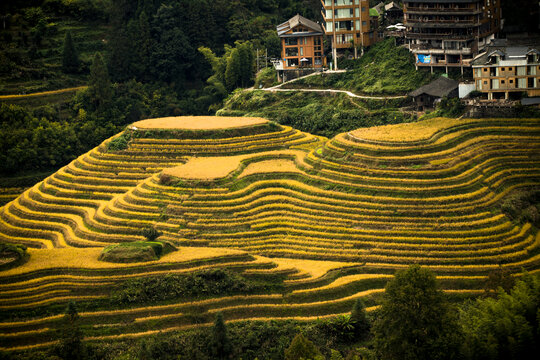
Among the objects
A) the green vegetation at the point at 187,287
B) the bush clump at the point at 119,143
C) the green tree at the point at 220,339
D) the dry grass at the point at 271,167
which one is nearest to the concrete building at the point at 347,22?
the dry grass at the point at 271,167

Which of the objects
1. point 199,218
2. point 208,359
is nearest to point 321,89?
point 199,218

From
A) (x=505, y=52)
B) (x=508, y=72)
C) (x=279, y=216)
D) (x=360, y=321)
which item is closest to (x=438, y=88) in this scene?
(x=505, y=52)

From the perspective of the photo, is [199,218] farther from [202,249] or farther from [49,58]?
[49,58]

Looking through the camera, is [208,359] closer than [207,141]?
Yes

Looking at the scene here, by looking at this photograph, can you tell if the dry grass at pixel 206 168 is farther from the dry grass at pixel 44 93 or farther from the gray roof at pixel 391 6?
the gray roof at pixel 391 6

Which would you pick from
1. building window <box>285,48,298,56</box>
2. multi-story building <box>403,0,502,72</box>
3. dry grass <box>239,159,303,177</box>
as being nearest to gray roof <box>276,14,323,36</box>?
building window <box>285,48,298,56</box>

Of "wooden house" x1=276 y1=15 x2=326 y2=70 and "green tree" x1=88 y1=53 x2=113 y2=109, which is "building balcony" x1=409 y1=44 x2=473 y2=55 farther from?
"green tree" x1=88 y1=53 x2=113 y2=109
